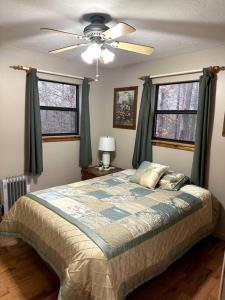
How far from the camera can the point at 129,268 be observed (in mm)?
1574

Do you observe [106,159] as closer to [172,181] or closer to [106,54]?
[172,181]

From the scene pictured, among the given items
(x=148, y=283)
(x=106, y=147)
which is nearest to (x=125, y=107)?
(x=106, y=147)

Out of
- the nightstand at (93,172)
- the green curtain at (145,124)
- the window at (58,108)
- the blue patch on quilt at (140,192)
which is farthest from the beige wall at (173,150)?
the blue patch on quilt at (140,192)

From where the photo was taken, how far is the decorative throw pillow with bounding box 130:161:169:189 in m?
2.71

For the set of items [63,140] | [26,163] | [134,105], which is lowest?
[26,163]

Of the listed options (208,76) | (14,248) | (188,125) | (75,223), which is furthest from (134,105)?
(14,248)

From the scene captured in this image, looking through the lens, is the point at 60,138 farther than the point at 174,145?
Yes

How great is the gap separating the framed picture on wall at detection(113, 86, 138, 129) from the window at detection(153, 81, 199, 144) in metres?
0.41

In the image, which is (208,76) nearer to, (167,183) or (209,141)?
(209,141)

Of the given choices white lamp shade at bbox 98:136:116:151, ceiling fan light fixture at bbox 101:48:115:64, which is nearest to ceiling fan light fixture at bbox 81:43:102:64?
ceiling fan light fixture at bbox 101:48:115:64

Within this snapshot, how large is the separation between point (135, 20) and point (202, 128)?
1491 millimetres

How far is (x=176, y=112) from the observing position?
3145mm

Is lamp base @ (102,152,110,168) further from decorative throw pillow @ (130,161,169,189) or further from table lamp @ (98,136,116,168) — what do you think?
decorative throw pillow @ (130,161,169,189)

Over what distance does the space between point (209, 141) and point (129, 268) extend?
6.25 feet
